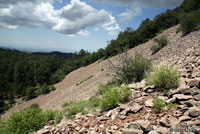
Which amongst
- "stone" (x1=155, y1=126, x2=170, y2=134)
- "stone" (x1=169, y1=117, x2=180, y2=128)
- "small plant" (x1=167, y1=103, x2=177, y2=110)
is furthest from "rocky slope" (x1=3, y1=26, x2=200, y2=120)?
"stone" (x1=155, y1=126, x2=170, y2=134)

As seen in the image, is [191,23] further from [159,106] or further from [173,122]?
[173,122]

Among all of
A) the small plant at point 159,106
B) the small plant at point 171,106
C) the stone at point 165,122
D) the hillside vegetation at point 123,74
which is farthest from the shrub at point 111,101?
the stone at point 165,122

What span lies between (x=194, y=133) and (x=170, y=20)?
22.9 metres

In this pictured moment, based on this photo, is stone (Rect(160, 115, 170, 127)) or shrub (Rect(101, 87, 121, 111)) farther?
shrub (Rect(101, 87, 121, 111))

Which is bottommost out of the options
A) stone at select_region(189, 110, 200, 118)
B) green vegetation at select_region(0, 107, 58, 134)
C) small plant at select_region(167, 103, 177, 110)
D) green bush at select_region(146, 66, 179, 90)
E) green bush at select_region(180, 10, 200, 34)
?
green vegetation at select_region(0, 107, 58, 134)

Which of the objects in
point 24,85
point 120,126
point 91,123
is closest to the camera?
point 120,126

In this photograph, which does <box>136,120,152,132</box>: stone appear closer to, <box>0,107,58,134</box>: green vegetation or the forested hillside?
<box>0,107,58,134</box>: green vegetation

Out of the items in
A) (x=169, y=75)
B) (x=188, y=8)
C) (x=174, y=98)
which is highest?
(x=188, y=8)

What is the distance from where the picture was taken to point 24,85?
47.7 meters

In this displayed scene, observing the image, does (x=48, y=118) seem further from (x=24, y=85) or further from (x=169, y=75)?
(x=24, y=85)

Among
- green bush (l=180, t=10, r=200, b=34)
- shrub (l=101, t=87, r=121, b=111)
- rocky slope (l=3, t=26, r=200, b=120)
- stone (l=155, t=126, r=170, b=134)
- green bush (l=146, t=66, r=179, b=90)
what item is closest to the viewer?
stone (l=155, t=126, r=170, b=134)

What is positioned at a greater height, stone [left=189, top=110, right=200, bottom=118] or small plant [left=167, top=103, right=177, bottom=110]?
stone [left=189, top=110, right=200, bottom=118]

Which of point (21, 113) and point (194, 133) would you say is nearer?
point (194, 133)

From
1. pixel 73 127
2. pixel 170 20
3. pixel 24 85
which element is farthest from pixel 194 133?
pixel 24 85
